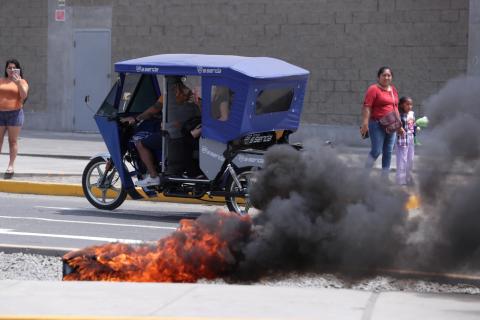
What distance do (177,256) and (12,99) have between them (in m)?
8.50

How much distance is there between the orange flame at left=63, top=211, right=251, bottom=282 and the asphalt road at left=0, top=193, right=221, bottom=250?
1546mm

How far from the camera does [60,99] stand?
89.6ft

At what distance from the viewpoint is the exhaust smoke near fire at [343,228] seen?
8383 millimetres

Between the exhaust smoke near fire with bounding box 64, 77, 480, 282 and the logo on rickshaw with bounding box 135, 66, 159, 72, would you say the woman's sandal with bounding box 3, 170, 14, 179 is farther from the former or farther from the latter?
the exhaust smoke near fire with bounding box 64, 77, 480, 282

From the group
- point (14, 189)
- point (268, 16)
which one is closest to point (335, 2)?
point (268, 16)

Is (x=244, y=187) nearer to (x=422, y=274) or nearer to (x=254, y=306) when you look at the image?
(x=422, y=274)

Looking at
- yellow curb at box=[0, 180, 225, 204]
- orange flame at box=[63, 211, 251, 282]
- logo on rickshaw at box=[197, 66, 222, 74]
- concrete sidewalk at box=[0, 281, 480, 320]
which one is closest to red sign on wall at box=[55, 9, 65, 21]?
yellow curb at box=[0, 180, 225, 204]

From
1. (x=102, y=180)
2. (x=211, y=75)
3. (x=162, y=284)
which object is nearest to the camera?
(x=162, y=284)

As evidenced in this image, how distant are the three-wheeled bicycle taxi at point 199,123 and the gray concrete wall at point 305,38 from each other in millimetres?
9750

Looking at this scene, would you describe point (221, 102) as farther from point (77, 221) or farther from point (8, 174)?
point (8, 174)

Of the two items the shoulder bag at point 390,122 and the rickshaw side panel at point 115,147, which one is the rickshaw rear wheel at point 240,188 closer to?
the rickshaw side panel at point 115,147

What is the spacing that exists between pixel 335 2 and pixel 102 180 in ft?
37.1

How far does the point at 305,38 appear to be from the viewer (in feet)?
79.0

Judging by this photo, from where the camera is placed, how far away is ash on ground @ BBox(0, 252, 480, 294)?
8555 mm
